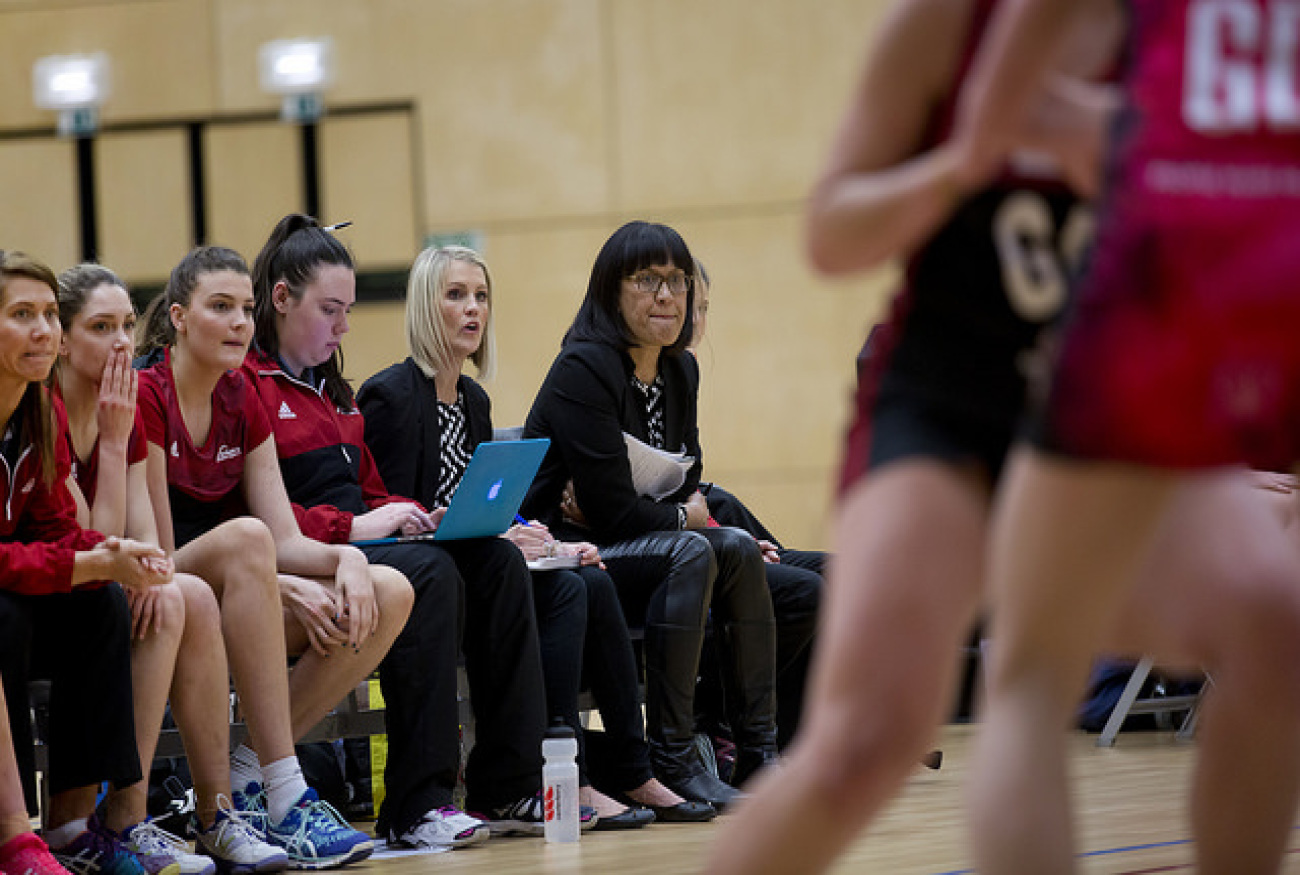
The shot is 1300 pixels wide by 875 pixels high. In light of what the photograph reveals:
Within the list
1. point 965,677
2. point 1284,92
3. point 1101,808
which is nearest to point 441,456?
point 1101,808

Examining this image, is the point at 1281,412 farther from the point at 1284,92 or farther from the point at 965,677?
the point at 965,677

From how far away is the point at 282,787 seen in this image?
3.45 metres

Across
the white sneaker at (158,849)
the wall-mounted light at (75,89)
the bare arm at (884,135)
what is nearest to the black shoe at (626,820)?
the white sneaker at (158,849)

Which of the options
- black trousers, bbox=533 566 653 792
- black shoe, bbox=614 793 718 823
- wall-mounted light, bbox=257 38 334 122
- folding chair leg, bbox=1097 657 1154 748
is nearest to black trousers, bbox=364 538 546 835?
black trousers, bbox=533 566 653 792

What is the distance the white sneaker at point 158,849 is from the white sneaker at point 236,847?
7 centimetres

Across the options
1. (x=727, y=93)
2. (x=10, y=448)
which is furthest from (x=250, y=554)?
(x=727, y=93)

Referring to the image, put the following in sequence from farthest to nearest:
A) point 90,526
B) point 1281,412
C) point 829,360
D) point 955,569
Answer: point 829,360
point 90,526
point 955,569
point 1281,412

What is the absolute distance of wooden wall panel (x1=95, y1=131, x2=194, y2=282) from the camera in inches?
339

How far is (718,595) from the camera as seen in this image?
440cm

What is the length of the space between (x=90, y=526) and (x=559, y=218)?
517 cm

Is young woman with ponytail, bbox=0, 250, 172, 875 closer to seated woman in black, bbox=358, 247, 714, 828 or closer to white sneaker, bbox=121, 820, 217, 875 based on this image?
white sneaker, bbox=121, 820, 217, 875

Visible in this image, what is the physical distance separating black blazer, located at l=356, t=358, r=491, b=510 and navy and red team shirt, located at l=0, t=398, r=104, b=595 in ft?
3.54

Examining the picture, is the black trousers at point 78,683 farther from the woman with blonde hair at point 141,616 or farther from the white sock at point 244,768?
the white sock at point 244,768

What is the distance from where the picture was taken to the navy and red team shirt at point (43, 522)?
3.10 metres
